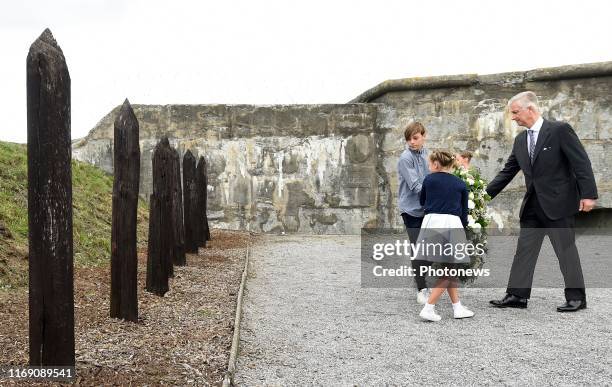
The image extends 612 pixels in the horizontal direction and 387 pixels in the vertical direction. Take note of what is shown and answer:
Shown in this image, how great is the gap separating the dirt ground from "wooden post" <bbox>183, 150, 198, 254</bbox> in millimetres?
2182

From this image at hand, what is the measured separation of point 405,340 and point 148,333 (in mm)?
1783

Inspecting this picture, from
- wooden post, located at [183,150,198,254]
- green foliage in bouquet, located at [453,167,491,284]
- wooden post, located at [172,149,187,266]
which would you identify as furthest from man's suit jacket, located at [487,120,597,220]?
wooden post, located at [183,150,198,254]

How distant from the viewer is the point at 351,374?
11.8ft

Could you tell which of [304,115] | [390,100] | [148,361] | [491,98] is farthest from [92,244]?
[491,98]

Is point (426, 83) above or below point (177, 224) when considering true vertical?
above

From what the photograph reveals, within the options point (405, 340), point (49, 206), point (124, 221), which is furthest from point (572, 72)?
point (49, 206)

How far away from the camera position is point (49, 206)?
3174 millimetres

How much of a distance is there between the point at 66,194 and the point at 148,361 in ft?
3.43

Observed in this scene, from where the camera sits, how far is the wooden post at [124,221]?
4.55 m

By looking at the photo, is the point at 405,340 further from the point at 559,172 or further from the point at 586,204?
the point at 559,172

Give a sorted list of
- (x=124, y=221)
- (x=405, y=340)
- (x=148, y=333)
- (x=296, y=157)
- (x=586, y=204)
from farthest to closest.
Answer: (x=296, y=157), (x=586, y=204), (x=124, y=221), (x=405, y=340), (x=148, y=333)

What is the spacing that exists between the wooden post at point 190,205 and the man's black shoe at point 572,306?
5.11 meters

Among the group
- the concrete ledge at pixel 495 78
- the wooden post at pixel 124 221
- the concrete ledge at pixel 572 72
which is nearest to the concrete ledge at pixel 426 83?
the concrete ledge at pixel 495 78

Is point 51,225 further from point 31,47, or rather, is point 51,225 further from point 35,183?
point 31,47
